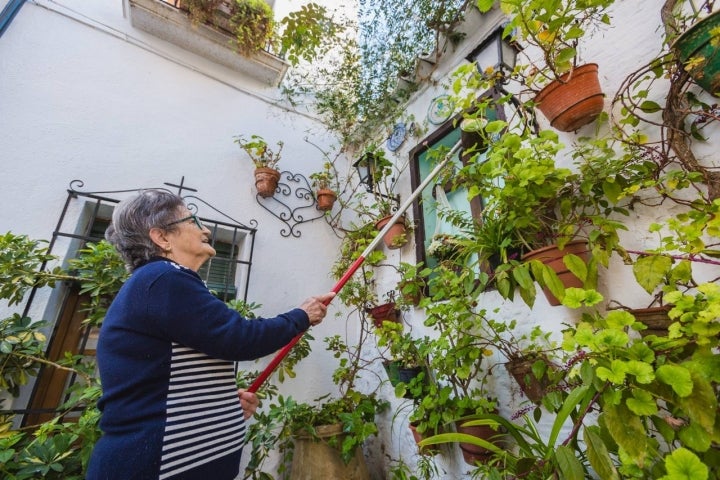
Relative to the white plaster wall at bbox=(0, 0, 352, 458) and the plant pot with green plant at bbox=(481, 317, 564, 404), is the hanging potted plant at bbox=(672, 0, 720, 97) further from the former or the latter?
the white plaster wall at bbox=(0, 0, 352, 458)

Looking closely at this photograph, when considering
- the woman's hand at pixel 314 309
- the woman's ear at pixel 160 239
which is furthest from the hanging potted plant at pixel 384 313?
the woman's ear at pixel 160 239

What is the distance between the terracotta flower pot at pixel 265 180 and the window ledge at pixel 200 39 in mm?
1027

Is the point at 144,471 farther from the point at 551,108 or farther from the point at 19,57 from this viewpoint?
the point at 19,57

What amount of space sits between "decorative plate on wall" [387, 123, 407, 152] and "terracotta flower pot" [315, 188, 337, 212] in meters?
0.69

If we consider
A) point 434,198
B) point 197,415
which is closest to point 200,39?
point 434,198

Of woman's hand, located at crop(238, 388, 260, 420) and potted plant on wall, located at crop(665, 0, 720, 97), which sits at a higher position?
potted plant on wall, located at crop(665, 0, 720, 97)

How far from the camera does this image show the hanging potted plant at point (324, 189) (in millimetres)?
2885

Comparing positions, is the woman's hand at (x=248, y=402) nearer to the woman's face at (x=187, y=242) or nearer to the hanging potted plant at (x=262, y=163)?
the woman's face at (x=187, y=242)

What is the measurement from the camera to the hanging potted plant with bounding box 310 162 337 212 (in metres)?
2.88

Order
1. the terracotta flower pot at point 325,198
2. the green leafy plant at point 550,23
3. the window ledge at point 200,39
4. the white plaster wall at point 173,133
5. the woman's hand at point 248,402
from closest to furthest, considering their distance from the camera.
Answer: the green leafy plant at point 550,23, the woman's hand at point 248,402, the white plaster wall at point 173,133, the window ledge at point 200,39, the terracotta flower pot at point 325,198

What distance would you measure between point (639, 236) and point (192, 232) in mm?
1725

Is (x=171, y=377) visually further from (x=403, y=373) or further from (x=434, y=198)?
(x=434, y=198)

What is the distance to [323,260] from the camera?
113 inches

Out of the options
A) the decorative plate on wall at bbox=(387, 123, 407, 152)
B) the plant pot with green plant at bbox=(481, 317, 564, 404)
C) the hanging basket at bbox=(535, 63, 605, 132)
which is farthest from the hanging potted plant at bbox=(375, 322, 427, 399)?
the decorative plate on wall at bbox=(387, 123, 407, 152)
